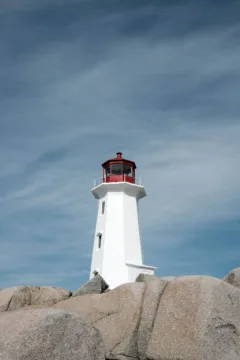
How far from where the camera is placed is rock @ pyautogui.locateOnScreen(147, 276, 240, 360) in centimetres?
1211

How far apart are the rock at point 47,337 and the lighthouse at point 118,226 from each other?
1009 inches

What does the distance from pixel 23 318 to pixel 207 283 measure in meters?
5.37

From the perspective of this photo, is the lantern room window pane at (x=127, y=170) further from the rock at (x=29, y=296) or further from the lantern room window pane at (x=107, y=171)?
the rock at (x=29, y=296)

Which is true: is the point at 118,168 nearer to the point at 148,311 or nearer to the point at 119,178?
the point at 119,178

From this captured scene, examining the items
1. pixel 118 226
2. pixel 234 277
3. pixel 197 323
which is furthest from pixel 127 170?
pixel 197 323

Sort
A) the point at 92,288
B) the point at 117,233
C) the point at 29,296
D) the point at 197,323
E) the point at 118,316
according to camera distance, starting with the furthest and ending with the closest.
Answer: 1. the point at 117,233
2. the point at 92,288
3. the point at 29,296
4. the point at 118,316
5. the point at 197,323

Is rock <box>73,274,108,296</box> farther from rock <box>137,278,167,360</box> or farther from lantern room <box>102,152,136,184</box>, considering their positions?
lantern room <box>102,152,136,184</box>

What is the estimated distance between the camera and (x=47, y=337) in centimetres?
976

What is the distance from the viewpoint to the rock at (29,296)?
15.8 m

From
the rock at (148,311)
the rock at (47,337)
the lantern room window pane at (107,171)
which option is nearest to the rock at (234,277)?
the rock at (148,311)

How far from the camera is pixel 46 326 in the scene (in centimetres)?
980

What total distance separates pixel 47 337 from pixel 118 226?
93.6 ft

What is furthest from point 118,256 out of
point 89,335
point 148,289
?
point 89,335

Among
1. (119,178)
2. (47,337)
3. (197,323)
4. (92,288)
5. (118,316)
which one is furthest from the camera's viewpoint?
(119,178)
